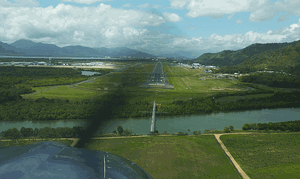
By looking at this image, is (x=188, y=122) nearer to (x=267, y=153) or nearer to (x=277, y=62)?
(x=267, y=153)

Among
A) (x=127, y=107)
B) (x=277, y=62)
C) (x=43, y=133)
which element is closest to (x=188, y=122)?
(x=127, y=107)

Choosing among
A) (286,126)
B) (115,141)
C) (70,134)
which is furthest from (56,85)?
(286,126)

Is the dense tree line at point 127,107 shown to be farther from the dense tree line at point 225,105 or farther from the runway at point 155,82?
the runway at point 155,82

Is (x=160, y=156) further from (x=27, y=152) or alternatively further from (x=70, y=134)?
(x=27, y=152)

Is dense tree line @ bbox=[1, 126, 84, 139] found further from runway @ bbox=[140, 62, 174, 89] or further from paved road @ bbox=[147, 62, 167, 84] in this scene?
paved road @ bbox=[147, 62, 167, 84]

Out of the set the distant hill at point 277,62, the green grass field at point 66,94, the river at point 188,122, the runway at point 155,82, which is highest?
the distant hill at point 277,62

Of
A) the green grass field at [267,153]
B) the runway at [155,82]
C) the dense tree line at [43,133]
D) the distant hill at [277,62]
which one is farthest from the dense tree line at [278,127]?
the distant hill at [277,62]
